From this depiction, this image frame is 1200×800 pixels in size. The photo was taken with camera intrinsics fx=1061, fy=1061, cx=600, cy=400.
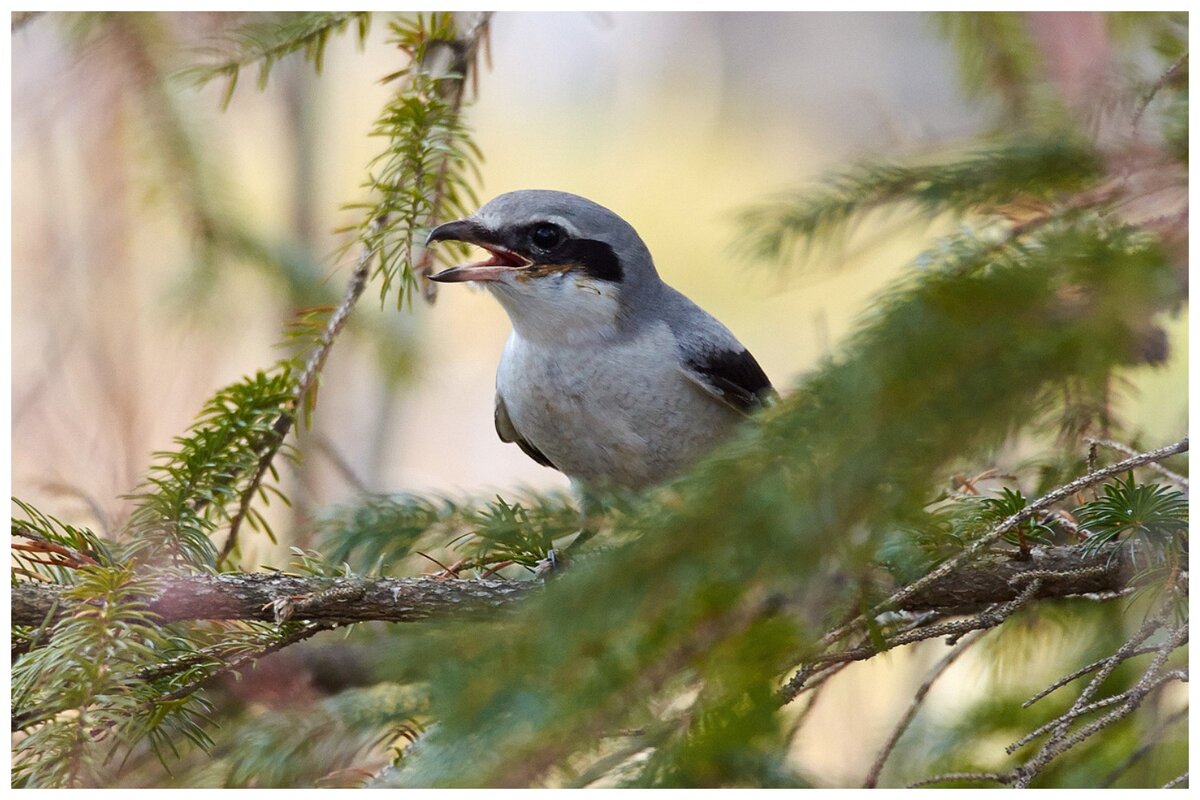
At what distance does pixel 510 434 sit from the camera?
3.27 meters

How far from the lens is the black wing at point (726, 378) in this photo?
2.86 metres

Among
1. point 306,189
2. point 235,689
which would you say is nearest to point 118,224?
point 306,189

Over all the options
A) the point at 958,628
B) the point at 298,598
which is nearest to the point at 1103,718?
the point at 958,628

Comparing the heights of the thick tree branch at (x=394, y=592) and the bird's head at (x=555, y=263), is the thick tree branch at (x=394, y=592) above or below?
below

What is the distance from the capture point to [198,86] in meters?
2.24

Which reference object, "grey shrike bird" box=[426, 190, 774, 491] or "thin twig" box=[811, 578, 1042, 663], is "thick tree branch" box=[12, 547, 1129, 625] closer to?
"thin twig" box=[811, 578, 1042, 663]

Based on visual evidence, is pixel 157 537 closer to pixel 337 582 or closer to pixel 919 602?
pixel 337 582

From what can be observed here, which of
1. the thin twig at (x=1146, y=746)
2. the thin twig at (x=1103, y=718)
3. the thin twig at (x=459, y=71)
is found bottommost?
the thin twig at (x=1146, y=746)

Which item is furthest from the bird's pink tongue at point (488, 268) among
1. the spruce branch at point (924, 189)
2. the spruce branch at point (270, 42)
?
the spruce branch at point (924, 189)

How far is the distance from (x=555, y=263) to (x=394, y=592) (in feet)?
3.88

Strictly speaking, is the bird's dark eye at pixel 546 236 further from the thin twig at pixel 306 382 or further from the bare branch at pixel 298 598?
the bare branch at pixel 298 598

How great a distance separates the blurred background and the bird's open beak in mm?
109

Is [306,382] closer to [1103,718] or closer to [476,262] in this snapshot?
[476,262]

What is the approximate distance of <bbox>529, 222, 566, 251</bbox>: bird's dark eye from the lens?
2736mm
